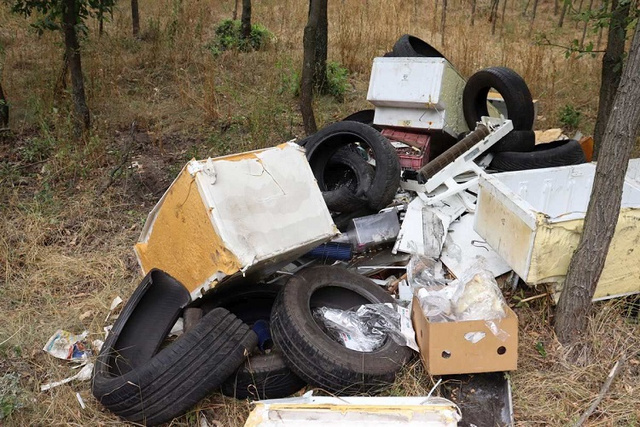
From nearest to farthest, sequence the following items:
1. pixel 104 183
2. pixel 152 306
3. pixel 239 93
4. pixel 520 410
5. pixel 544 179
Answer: pixel 520 410
pixel 152 306
pixel 544 179
pixel 104 183
pixel 239 93

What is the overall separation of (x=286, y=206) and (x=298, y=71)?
14.3 ft

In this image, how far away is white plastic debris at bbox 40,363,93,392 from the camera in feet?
9.03

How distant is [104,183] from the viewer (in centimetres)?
484

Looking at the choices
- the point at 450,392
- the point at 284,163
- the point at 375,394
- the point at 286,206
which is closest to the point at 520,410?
the point at 450,392

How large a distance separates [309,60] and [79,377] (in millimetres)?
3403

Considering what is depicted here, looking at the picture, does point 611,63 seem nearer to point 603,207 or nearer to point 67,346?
point 603,207

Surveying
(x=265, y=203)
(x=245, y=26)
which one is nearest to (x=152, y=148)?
(x=265, y=203)

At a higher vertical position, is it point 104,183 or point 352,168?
point 352,168

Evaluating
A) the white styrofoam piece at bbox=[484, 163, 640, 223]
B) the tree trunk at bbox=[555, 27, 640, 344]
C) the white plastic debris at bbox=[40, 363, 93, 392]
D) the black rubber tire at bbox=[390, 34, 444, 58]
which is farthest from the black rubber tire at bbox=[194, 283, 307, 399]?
the black rubber tire at bbox=[390, 34, 444, 58]

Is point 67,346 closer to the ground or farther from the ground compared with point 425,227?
closer to the ground

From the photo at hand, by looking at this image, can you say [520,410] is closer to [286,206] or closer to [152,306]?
[286,206]

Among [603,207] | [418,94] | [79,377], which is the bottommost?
[79,377]

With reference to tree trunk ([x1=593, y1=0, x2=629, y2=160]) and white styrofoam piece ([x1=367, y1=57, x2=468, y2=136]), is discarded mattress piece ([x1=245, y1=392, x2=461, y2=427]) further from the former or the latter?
tree trunk ([x1=593, y1=0, x2=629, y2=160])

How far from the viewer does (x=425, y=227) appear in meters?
3.67
